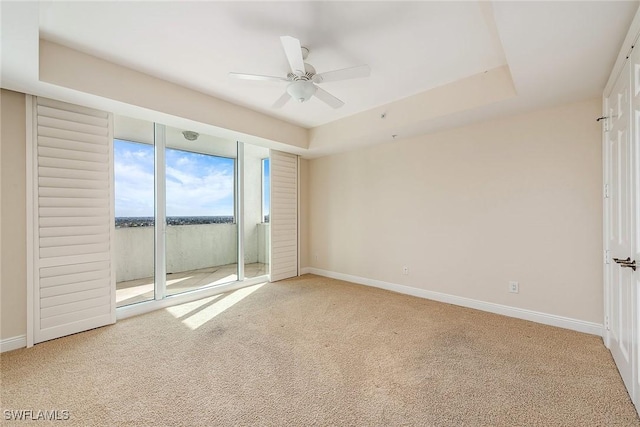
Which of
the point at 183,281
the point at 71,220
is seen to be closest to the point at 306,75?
the point at 71,220

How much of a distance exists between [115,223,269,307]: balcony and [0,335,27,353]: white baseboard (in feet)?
2.90

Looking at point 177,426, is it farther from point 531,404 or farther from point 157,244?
point 157,244

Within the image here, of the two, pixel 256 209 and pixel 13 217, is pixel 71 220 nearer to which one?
pixel 13 217

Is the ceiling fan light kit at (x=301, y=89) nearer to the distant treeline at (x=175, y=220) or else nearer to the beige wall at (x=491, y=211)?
the beige wall at (x=491, y=211)

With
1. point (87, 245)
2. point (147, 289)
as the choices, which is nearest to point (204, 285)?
point (147, 289)

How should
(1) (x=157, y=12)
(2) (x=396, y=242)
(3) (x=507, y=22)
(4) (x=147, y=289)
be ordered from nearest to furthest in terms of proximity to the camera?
1. (3) (x=507, y=22)
2. (1) (x=157, y=12)
3. (4) (x=147, y=289)
4. (2) (x=396, y=242)

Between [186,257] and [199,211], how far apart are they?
3.01 ft

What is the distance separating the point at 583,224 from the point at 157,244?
4736 mm

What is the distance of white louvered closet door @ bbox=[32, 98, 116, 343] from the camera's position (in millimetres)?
2463

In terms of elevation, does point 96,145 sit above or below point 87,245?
above

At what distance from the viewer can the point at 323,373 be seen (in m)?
1.98

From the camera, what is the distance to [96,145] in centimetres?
276

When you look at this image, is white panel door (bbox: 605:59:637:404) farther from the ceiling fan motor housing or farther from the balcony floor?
the balcony floor

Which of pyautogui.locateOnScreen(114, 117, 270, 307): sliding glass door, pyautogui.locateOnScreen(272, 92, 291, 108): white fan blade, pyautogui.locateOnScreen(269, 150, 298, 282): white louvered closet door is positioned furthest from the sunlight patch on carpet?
pyautogui.locateOnScreen(272, 92, 291, 108): white fan blade
